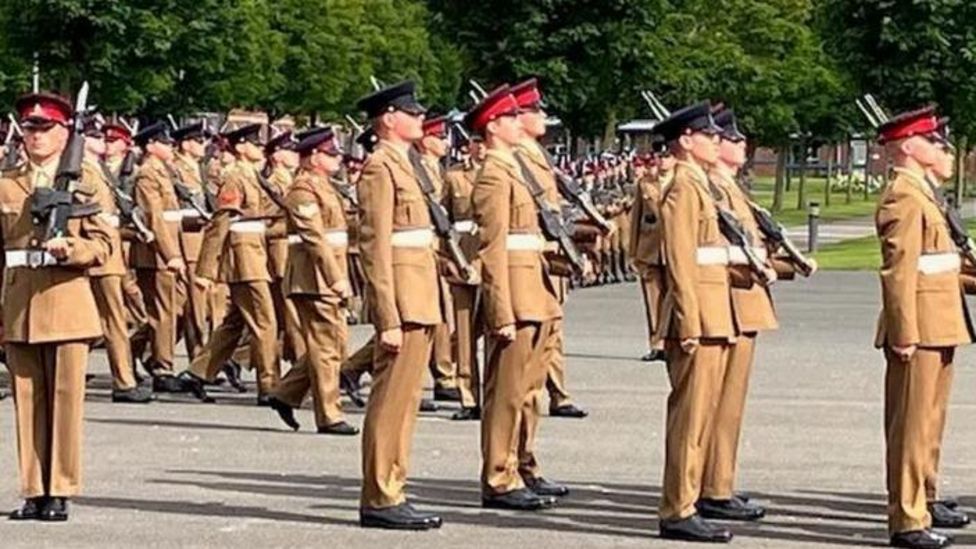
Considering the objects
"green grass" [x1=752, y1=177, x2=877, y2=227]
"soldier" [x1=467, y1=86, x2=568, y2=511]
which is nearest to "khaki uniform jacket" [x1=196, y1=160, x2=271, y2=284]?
"soldier" [x1=467, y1=86, x2=568, y2=511]

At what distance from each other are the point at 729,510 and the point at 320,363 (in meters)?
3.88

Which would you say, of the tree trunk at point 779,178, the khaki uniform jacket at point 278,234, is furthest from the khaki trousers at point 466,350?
the tree trunk at point 779,178

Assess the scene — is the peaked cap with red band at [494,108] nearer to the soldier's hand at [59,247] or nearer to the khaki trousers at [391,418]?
the khaki trousers at [391,418]

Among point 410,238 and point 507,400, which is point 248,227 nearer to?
point 507,400

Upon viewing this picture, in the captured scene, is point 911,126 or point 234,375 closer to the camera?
point 911,126

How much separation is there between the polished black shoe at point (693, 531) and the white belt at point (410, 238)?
5.74ft

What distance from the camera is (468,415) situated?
1581cm

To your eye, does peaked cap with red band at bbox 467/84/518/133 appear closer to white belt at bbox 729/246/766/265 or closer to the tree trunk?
white belt at bbox 729/246/766/265

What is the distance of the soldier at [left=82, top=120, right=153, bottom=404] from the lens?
1551 centimetres

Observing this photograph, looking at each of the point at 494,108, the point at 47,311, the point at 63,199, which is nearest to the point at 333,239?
the point at 494,108

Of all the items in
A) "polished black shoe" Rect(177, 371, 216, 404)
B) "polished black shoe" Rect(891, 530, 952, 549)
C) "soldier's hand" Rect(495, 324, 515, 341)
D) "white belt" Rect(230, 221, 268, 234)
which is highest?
"white belt" Rect(230, 221, 268, 234)

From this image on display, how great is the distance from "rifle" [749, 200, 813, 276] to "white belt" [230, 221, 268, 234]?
537 centimetres

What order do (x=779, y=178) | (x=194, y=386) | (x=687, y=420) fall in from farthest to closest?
(x=779, y=178) → (x=194, y=386) → (x=687, y=420)

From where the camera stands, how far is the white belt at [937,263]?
10742 mm
